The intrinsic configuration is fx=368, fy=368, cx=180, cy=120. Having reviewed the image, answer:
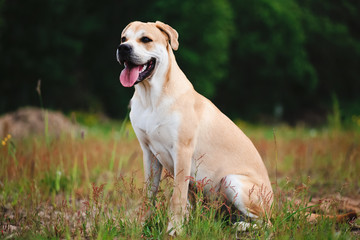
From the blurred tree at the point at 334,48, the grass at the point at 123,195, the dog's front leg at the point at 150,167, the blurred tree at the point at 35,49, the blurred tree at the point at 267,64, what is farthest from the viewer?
the blurred tree at the point at 334,48

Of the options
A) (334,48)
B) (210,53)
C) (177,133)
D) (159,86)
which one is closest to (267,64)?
(334,48)

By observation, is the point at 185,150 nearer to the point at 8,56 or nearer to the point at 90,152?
the point at 90,152

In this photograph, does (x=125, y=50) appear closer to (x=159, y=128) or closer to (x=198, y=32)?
(x=159, y=128)

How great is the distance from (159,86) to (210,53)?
1509cm

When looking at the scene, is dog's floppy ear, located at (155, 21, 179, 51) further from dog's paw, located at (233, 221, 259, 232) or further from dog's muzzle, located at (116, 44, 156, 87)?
dog's paw, located at (233, 221, 259, 232)

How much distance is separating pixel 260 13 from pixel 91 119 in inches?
511

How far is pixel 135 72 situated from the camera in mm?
3309

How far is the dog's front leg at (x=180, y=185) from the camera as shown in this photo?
3.22 m

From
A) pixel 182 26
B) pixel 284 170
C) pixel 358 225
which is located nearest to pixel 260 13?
pixel 182 26

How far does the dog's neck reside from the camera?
3.36 meters

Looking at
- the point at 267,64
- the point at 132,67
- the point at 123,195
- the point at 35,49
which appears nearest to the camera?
the point at 132,67

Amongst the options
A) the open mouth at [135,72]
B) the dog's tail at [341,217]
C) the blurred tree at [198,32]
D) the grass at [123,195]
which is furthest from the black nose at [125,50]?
the blurred tree at [198,32]

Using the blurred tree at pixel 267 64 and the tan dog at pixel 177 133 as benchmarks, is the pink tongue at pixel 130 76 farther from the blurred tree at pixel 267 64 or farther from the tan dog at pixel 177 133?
the blurred tree at pixel 267 64

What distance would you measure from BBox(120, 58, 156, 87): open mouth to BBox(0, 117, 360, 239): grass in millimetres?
697
